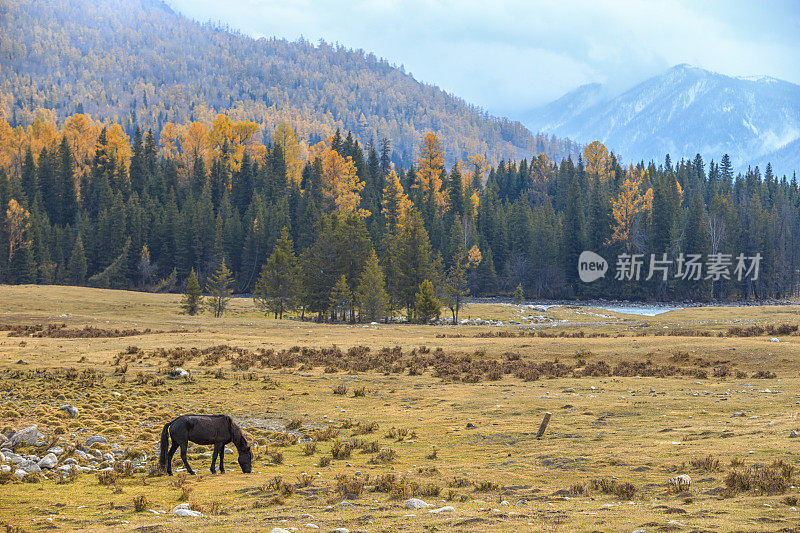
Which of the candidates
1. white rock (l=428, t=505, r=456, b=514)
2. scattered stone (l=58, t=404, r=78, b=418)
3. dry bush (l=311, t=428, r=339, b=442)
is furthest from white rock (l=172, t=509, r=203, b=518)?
scattered stone (l=58, t=404, r=78, b=418)

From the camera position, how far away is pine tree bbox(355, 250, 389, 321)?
73.6 meters

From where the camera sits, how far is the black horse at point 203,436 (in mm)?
16625

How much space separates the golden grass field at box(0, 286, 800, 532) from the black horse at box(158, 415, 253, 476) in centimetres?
53

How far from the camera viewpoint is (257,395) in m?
29.9

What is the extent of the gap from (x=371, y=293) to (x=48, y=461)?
57.7m

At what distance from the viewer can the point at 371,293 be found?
74.1m

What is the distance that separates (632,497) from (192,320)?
5793 centimetres

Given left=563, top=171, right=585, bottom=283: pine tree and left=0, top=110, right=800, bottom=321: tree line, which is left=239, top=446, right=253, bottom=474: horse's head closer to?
left=0, top=110, right=800, bottom=321: tree line

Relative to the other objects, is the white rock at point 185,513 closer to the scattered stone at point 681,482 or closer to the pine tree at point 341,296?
the scattered stone at point 681,482

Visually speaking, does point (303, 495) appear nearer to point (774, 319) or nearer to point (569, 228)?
point (774, 319)

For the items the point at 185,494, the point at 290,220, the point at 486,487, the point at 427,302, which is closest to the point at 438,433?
the point at 486,487

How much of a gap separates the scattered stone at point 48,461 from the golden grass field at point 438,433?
1.35 metres

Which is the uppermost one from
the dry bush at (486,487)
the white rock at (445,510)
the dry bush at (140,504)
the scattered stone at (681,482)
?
the scattered stone at (681,482)

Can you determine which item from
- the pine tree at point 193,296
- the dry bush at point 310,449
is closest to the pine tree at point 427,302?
the pine tree at point 193,296
